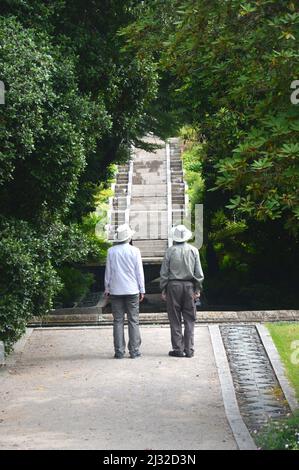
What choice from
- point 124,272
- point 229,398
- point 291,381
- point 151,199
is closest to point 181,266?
point 124,272

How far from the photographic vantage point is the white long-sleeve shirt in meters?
14.9

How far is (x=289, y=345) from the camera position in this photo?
50.5 feet

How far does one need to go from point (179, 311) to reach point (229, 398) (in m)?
3.13

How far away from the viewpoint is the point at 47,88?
14.5 metres

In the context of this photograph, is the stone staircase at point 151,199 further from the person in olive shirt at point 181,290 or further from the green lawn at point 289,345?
the person in olive shirt at point 181,290

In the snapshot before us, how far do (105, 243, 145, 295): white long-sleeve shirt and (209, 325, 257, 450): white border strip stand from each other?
155 centimetres

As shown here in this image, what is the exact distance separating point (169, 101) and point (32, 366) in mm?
10918

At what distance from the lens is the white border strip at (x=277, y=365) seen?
38.9 feet

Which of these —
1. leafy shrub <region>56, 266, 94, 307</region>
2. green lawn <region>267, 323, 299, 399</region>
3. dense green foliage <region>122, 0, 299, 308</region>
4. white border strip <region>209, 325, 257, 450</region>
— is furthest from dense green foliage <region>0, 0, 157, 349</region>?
leafy shrub <region>56, 266, 94, 307</region>

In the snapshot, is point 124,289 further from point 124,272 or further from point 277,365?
point 277,365

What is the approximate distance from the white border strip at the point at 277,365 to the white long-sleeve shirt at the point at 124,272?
2.08m

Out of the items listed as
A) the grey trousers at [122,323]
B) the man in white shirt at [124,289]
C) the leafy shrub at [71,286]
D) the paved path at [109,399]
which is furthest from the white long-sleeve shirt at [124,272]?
the leafy shrub at [71,286]

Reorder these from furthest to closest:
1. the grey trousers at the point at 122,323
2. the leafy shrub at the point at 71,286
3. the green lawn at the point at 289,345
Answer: the leafy shrub at the point at 71,286
the grey trousers at the point at 122,323
the green lawn at the point at 289,345
